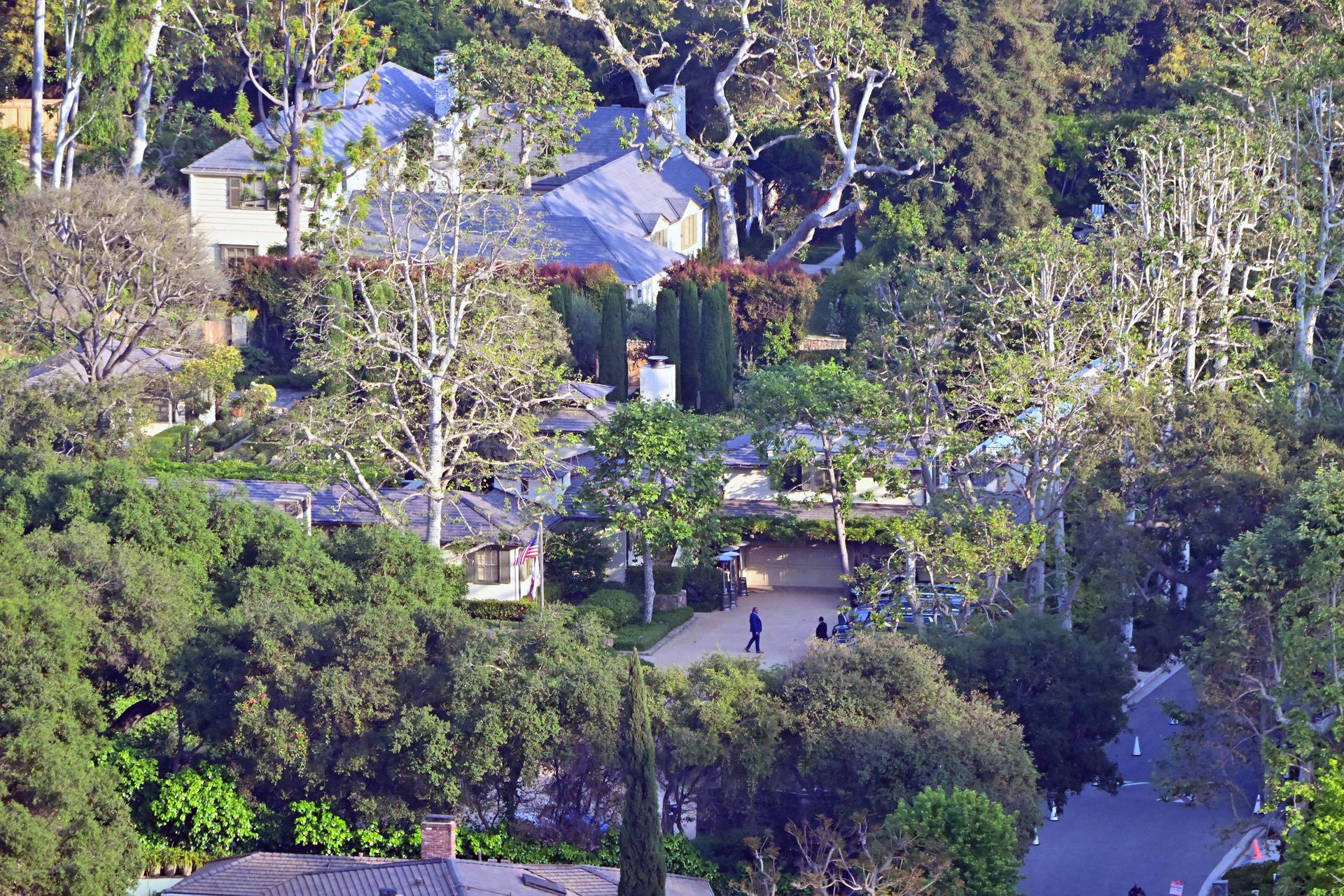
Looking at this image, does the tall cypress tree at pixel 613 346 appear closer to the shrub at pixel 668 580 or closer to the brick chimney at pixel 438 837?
the shrub at pixel 668 580

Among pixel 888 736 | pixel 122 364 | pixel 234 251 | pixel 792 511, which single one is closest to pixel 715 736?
pixel 888 736

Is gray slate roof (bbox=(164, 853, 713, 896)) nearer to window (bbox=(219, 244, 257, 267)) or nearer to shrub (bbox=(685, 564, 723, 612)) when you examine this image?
shrub (bbox=(685, 564, 723, 612))

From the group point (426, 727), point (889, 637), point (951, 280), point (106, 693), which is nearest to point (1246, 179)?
point (951, 280)

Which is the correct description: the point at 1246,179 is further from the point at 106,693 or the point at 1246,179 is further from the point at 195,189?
the point at 195,189

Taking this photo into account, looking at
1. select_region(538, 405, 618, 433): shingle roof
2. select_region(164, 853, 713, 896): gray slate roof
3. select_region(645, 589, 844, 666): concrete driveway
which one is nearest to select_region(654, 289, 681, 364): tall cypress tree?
select_region(538, 405, 618, 433): shingle roof

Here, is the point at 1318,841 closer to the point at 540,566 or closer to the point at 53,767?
the point at 53,767

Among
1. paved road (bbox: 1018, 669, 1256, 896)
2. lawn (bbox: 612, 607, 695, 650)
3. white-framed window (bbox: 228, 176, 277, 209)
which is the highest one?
white-framed window (bbox: 228, 176, 277, 209)
